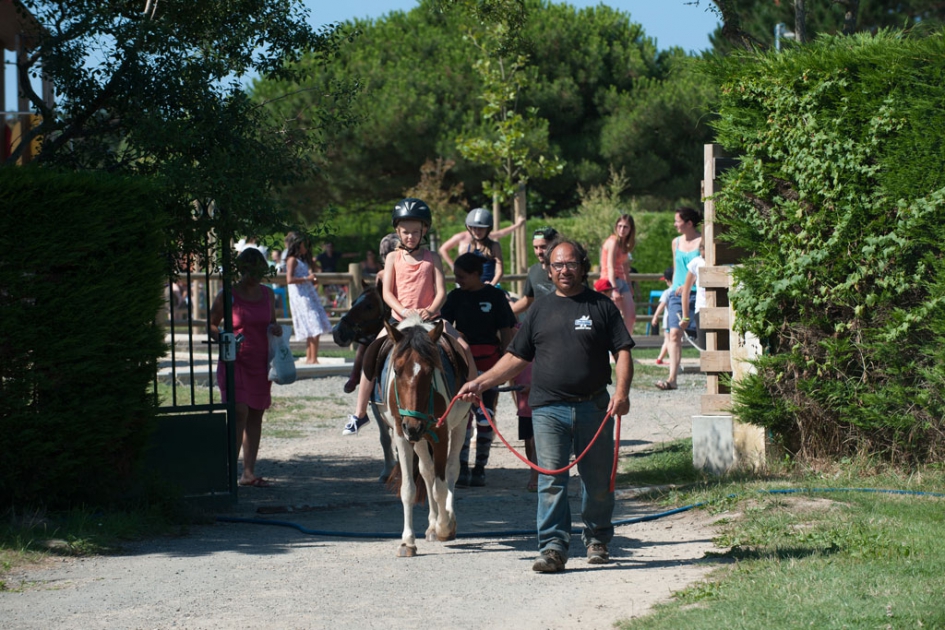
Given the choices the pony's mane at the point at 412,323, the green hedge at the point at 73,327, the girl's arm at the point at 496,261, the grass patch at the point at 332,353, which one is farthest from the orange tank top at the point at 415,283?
the grass patch at the point at 332,353

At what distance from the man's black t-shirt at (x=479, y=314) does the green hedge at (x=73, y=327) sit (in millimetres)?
2339

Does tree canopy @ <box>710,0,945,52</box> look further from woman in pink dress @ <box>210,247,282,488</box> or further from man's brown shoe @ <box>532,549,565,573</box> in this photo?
man's brown shoe @ <box>532,549,565,573</box>

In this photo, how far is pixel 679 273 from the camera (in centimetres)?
1469

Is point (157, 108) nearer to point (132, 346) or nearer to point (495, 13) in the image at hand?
point (132, 346)

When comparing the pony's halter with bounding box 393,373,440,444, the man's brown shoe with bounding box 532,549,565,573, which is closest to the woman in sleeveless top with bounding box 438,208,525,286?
the pony's halter with bounding box 393,373,440,444

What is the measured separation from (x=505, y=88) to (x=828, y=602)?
68.0ft

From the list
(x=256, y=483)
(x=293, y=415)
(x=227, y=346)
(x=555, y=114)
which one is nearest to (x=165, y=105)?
(x=227, y=346)

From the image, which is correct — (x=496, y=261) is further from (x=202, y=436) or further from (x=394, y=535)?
(x=394, y=535)

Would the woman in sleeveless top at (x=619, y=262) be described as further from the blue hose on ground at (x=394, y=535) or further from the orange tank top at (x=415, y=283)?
the blue hose on ground at (x=394, y=535)

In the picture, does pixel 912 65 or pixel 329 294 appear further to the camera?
pixel 329 294

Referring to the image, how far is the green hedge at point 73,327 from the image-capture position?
24.0 ft

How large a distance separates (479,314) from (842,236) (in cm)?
274

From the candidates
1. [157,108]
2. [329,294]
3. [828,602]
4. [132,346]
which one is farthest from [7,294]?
[329,294]

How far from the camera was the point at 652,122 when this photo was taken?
1431 inches
